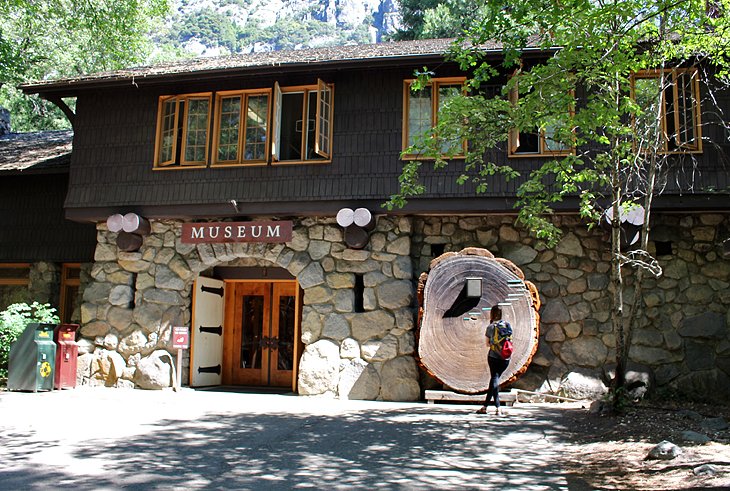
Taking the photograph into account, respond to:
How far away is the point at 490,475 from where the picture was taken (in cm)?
536

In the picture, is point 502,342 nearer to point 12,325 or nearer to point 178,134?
point 178,134

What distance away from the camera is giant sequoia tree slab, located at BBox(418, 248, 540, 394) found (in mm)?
9828

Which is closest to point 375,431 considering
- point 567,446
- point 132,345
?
point 567,446

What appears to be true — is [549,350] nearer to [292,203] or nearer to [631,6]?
[292,203]

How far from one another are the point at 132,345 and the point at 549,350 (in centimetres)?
708

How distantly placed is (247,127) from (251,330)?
405 centimetres

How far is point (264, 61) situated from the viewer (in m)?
11.4

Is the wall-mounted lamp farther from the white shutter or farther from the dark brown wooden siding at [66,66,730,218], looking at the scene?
the white shutter

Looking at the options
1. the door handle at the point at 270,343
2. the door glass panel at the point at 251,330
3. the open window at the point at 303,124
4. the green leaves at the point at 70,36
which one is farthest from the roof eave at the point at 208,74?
the green leaves at the point at 70,36

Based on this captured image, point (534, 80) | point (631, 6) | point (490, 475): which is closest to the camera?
point (490, 475)

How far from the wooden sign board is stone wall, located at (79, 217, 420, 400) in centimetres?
26

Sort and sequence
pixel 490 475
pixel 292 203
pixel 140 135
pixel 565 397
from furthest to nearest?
1. pixel 140 135
2. pixel 292 203
3. pixel 565 397
4. pixel 490 475

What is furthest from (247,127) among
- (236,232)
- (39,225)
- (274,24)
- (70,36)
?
(274,24)

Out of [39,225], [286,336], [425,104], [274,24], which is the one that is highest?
[274,24]
